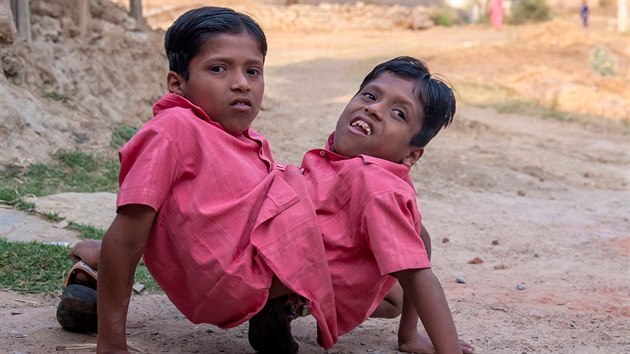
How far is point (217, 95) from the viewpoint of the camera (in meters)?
2.81

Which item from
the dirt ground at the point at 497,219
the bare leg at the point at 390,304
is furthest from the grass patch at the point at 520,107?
the bare leg at the point at 390,304

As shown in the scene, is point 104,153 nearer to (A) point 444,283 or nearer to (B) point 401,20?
(A) point 444,283

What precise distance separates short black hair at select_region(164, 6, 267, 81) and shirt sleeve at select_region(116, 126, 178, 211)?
1.01 feet

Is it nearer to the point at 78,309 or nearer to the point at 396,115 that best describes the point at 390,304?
the point at 396,115

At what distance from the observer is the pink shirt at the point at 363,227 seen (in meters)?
2.71

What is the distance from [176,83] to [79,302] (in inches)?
32.4

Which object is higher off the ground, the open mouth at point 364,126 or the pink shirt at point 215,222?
the open mouth at point 364,126

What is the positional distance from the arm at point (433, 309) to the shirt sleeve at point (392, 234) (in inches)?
1.8

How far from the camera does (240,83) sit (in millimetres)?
2801

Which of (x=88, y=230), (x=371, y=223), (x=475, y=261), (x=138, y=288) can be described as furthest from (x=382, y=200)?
(x=475, y=261)

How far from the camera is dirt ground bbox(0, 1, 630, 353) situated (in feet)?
11.3

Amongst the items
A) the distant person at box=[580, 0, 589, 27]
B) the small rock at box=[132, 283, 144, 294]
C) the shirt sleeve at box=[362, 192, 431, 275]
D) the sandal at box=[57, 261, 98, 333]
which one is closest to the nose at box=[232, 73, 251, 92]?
the shirt sleeve at box=[362, 192, 431, 275]

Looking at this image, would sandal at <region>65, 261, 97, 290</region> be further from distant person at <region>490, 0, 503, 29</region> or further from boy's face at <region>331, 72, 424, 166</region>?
distant person at <region>490, 0, 503, 29</region>

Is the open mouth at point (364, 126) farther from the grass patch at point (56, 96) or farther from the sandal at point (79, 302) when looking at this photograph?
the grass patch at point (56, 96)
